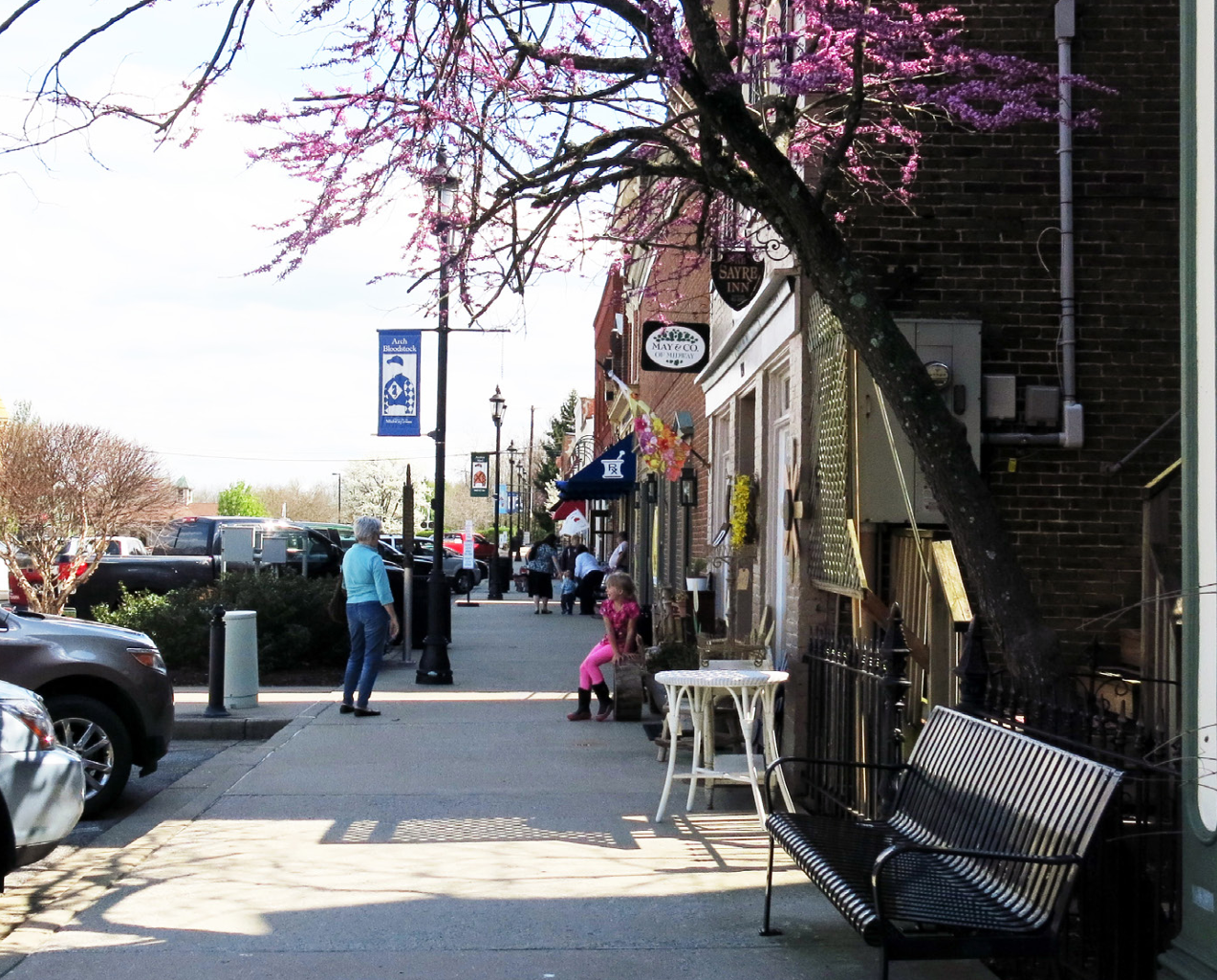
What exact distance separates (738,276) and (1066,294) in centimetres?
294

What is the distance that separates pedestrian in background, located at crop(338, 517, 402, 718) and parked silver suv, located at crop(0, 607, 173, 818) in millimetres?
3546

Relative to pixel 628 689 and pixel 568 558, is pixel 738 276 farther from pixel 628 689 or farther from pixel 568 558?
pixel 568 558

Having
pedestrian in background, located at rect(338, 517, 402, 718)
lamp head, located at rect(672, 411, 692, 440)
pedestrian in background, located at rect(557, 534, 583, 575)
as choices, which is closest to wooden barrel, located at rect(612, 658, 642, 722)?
pedestrian in background, located at rect(338, 517, 402, 718)

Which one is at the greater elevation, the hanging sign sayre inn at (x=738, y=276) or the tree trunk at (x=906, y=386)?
the hanging sign sayre inn at (x=738, y=276)

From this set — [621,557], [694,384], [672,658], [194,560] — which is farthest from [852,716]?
[621,557]

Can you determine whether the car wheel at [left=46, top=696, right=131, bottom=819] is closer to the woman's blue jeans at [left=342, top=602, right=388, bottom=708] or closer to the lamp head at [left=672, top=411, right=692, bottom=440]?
the woman's blue jeans at [left=342, top=602, right=388, bottom=708]

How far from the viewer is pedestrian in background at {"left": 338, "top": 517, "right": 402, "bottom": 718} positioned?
1220 cm

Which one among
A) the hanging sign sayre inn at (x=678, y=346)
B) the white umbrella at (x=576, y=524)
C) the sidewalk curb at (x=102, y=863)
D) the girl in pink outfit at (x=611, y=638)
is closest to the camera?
the sidewalk curb at (x=102, y=863)

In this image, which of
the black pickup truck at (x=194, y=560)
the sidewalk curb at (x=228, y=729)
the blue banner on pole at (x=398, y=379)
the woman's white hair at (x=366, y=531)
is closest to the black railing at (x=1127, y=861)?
the sidewalk curb at (x=228, y=729)

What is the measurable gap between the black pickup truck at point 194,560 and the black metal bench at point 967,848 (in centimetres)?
1340

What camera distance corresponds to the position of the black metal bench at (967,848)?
4.21m

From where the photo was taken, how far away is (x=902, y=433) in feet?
28.4

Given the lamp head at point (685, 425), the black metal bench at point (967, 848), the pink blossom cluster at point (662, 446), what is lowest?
the black metal bench at point (967, 848)

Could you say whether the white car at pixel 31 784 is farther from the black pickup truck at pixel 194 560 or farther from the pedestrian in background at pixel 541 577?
the pedestrian in background at pixel 541 577
